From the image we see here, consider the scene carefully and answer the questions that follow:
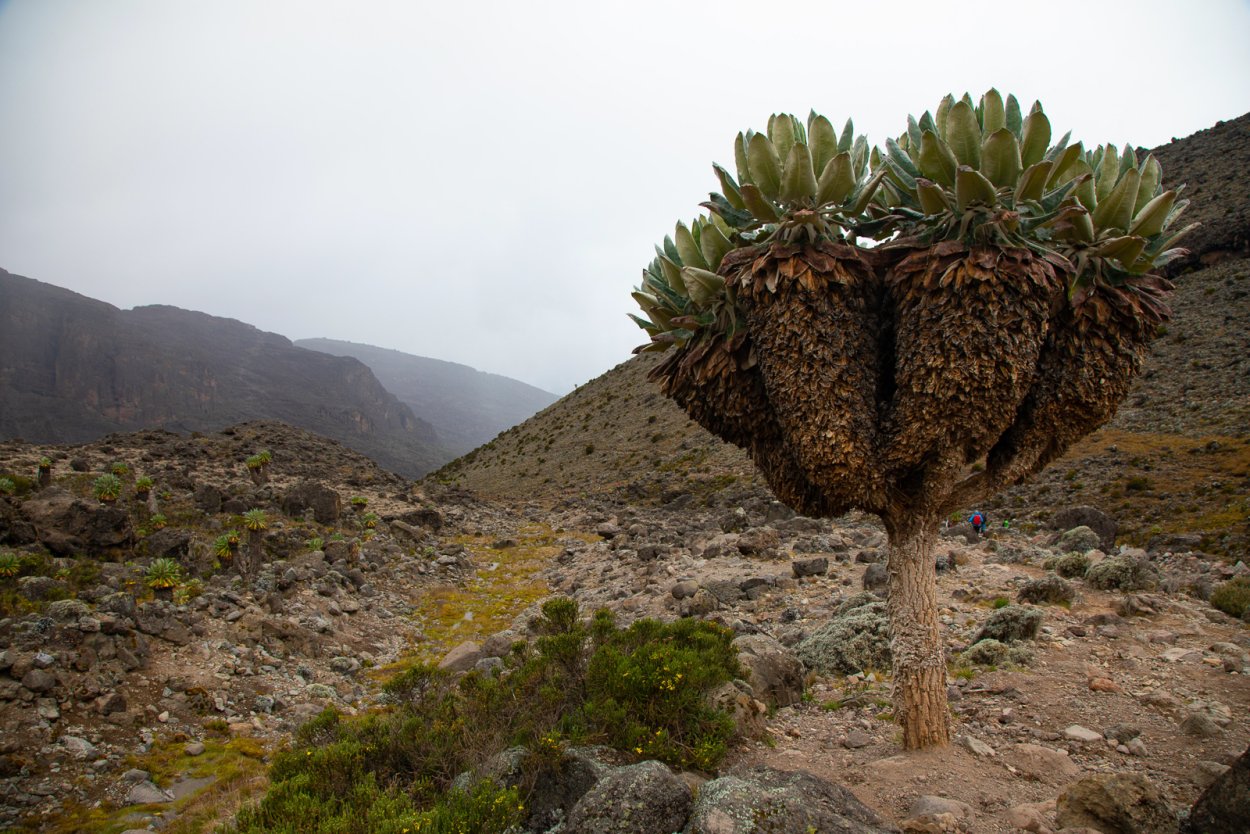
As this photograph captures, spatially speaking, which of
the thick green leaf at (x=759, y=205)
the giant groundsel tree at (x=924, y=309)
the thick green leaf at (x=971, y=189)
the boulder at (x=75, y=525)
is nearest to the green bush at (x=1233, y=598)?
the giant groundsel tree at (x=924, y=309)

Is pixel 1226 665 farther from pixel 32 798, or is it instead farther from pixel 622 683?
pixel 32 798

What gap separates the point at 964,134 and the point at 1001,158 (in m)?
0.36

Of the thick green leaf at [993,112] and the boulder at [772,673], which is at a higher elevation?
the thick green leaf at [993,112]

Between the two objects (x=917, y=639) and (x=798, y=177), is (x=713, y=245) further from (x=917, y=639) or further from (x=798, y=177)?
(x=917, y=639)

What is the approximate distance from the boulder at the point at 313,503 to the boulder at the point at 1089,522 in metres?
22.7

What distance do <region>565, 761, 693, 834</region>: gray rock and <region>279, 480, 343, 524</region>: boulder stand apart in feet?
63.3

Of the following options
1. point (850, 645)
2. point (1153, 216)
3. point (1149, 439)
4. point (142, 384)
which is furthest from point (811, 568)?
point (142, 384)

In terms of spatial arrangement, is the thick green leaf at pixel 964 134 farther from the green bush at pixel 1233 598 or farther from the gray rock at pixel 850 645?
the green bush at pixel 1233 598

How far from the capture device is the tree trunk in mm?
5586

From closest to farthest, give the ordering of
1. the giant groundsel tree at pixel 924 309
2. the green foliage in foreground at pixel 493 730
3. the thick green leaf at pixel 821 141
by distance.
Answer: the green foliage in foreground at pixel 493 730 → the giant groundsel tree at pixel 924 309 → the thick green leaf at pixel 821 141

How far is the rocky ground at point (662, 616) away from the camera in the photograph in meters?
5.82

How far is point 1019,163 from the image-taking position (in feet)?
15.6

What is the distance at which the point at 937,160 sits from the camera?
4.94 meters

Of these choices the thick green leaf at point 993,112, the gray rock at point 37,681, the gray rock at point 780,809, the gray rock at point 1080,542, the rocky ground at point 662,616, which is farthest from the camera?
the gray rock at point 1080,542
